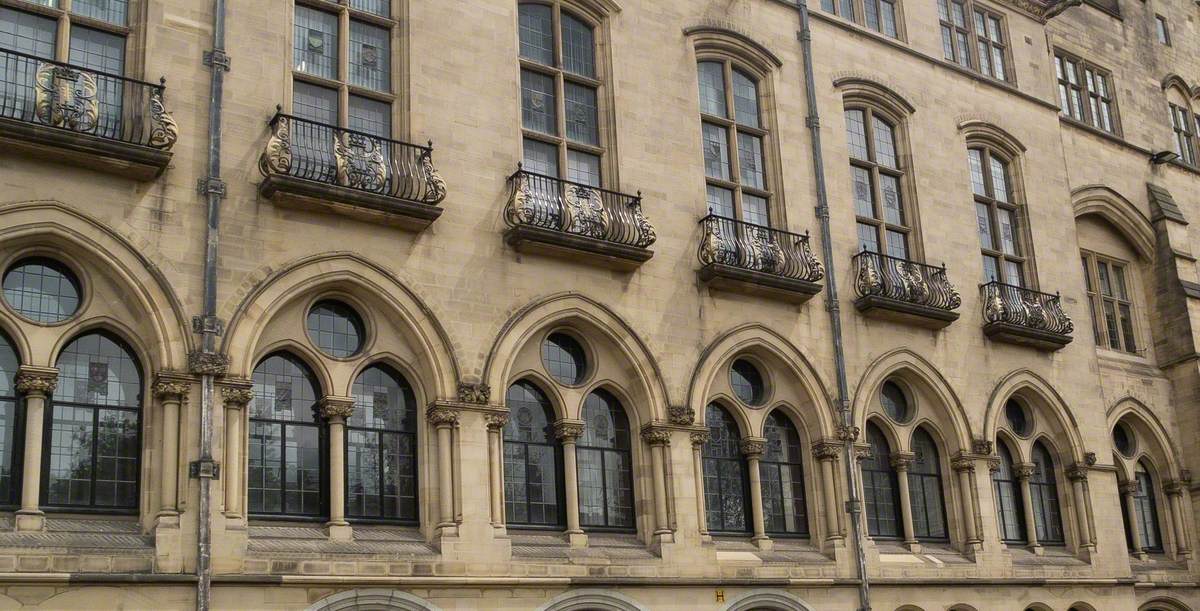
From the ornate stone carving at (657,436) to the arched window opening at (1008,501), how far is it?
8.34 meters

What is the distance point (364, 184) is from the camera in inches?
699

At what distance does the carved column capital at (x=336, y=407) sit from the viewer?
677 inches

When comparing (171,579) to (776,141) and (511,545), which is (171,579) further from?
(776,141)

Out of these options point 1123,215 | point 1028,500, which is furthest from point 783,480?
point 1123,215

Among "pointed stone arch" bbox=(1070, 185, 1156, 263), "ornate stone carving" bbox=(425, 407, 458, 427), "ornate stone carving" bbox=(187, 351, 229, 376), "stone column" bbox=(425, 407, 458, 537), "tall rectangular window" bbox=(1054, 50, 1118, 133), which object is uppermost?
"tall rectangular window" bbox=(1054, 50, 1118, 133)

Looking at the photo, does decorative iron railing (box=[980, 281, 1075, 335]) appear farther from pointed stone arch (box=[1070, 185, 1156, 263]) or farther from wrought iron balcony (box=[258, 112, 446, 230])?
wrought iron balcony (box=[258, 112, 446, 230])

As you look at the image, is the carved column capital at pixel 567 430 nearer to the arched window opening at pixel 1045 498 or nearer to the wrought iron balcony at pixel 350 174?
the wrought iron balcony at pixel 350 174

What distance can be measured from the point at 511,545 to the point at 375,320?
366 cm

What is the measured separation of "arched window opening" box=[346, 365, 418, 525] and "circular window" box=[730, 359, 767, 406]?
6.25 meters

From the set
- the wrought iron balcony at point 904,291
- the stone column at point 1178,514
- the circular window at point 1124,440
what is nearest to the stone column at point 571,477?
the wrought iron balcony at point 904,291

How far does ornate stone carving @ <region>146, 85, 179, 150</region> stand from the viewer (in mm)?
16094

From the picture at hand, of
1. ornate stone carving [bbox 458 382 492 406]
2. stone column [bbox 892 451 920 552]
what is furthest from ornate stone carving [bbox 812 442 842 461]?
ornate stone carving [bbox 458 382 492 406]

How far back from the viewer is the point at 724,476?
21.4 meters

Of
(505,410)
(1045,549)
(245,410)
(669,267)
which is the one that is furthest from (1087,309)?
(245,410)
